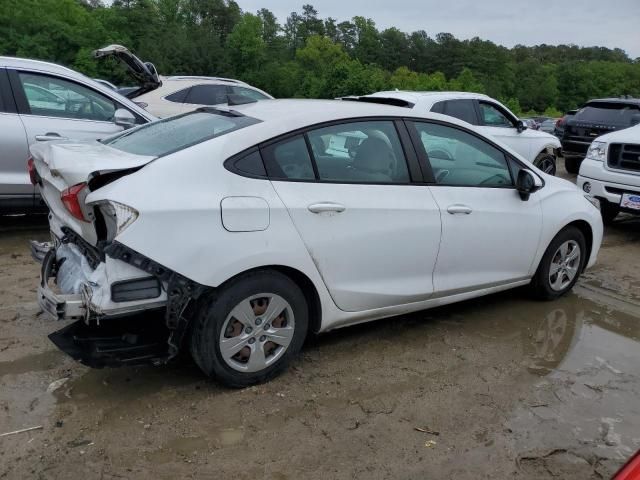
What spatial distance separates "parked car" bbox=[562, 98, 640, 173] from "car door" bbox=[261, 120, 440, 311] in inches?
396

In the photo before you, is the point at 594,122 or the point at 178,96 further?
the point at 594,122

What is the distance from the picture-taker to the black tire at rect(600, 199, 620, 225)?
7400 millimetres

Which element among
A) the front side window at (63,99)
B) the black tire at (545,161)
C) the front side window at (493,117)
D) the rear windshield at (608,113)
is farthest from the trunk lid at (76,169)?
the rear windshield at (608,113)

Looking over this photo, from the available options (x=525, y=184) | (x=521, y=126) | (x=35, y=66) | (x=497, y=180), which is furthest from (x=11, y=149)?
(x=521, y=126)

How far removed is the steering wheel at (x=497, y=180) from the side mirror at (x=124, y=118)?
3.31m

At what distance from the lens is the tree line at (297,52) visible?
4488cm

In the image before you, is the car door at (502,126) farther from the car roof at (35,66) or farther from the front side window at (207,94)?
the car roof at (35,66)

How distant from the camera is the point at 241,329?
10.6ft

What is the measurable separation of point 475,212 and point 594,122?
32.9 feet

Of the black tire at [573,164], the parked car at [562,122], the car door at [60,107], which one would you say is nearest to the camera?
the car door at [60,107]

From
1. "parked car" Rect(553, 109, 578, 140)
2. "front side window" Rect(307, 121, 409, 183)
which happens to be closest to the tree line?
"parked car" Rect(553, 109, 578, 140)

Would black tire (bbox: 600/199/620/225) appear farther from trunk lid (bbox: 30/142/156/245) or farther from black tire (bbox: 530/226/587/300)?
trunk lid (bbox: 30/142/156/245)

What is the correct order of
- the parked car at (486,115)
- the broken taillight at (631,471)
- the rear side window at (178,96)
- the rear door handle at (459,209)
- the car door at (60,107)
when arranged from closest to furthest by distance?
the broken taillight at (631,471) → the rear door handle at (459,209) → the car door at (60,107) → the parked car at (486,115) → the rear side window at (178,96)

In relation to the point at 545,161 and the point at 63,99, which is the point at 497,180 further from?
the point at 545,161
